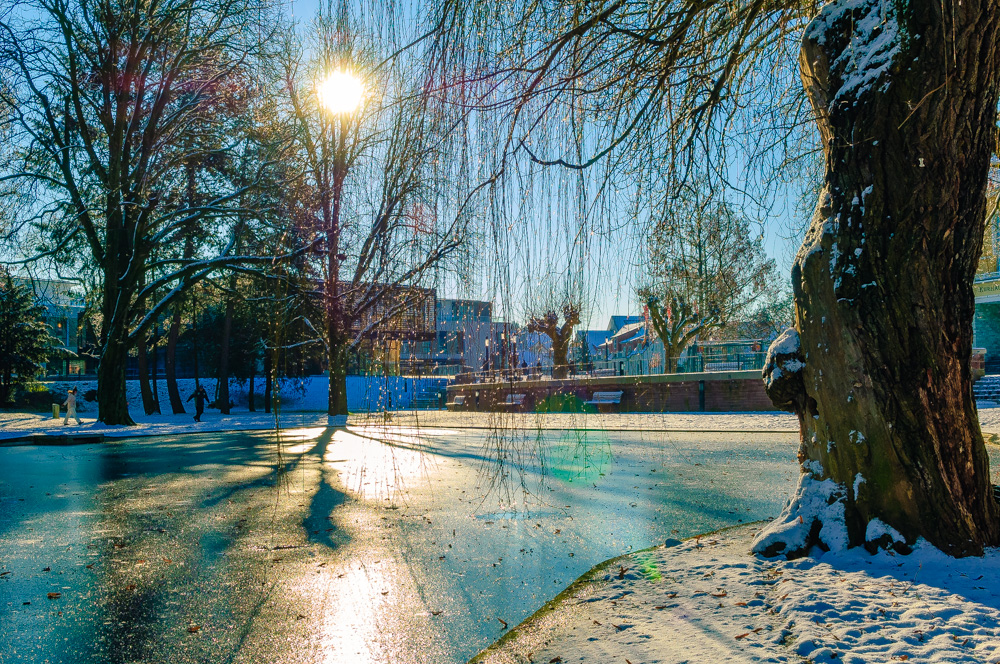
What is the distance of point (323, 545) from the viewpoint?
5.56m

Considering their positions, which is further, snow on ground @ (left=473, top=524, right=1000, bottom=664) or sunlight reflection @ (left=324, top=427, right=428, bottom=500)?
sunlight reflection @ (left=324, top=427, right=428, bottom=500)

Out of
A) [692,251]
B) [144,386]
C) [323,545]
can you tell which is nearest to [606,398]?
[144,386]

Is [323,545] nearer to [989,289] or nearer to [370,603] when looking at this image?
[370,603]

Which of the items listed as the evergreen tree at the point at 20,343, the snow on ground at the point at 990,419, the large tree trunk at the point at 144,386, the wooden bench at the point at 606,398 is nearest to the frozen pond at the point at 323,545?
the snow on ground at the point at 990,419

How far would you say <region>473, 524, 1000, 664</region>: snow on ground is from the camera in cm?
283

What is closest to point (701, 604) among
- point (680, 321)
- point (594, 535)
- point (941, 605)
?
point (941, 605)

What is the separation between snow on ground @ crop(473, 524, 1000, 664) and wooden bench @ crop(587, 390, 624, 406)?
2269 centimetres

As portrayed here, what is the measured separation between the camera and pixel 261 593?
4293 mm

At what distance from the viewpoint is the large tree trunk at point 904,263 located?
351 cm

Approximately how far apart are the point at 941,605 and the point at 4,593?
5550 mm

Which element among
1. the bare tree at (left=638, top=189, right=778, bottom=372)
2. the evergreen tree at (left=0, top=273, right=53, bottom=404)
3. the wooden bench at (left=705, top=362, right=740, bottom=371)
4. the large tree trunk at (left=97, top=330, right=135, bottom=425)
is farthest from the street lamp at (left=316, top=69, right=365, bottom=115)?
the evergreen tree at (left=0, top=273, right=53, bottom=404)

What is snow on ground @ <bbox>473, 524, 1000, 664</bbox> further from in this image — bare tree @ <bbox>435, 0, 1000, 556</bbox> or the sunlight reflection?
the sunlight reflection

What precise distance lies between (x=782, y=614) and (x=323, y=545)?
147 inches

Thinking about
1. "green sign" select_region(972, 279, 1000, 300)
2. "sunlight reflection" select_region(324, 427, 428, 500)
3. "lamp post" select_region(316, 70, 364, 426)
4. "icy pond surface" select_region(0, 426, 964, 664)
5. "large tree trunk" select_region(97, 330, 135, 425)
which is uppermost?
"green sign" select_region(972, 279, 1000, 300)
